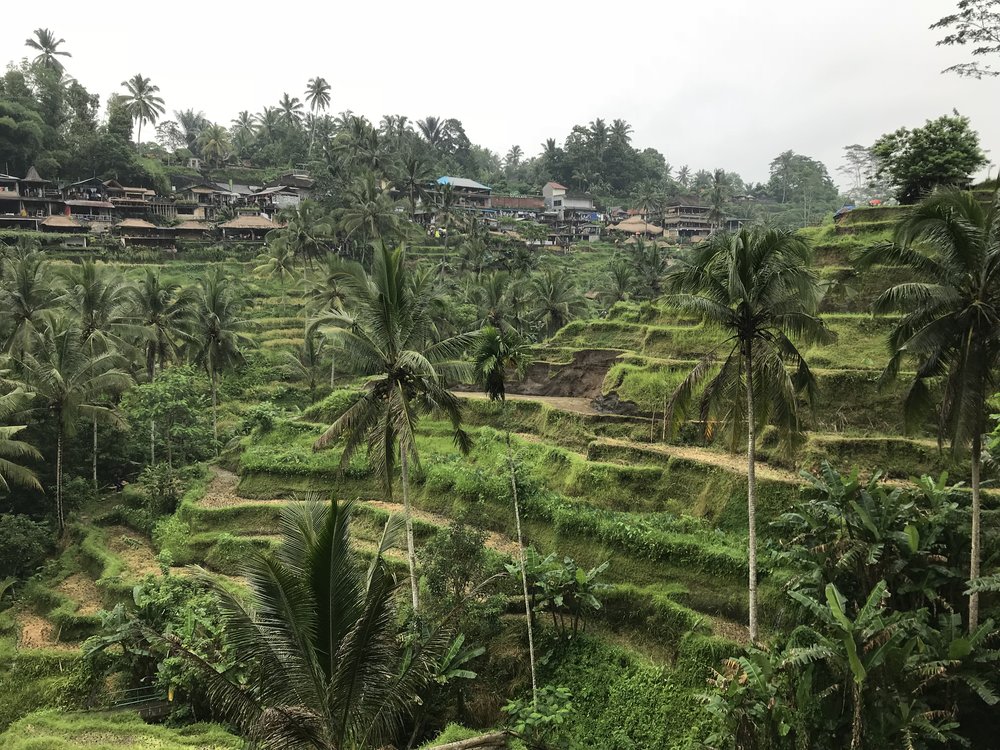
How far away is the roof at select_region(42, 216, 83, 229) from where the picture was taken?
65.8 meters

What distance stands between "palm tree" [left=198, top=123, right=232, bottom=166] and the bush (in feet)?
256

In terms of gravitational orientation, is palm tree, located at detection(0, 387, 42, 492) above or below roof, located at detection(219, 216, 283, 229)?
below

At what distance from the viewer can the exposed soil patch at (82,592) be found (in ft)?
80.4

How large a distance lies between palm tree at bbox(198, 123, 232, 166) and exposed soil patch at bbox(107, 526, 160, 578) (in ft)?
254

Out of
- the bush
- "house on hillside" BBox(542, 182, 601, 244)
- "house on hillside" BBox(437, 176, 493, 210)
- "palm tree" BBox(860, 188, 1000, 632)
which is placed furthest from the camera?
"house on hillside" BBox(542, 182, 601, 244)

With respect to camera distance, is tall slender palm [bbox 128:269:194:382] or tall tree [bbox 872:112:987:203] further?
tall slender palm [bbox 128:269:194:382]

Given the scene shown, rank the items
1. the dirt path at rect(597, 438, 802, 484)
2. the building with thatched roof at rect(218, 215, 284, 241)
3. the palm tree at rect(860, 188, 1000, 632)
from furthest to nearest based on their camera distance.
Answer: the building with thatched roof at rect(218, 215, 284, 241), the dirt path at rect(597, 438, 802, 484), the palm tree at rect(860, 188, 1000, 632)

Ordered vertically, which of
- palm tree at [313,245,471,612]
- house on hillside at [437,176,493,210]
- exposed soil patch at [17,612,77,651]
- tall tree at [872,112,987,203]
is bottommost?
exposed soil patch at [17,612,77,651]

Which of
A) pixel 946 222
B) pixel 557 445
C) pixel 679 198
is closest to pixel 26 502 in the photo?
pixel 557 445

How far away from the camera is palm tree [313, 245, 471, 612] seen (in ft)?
57.0

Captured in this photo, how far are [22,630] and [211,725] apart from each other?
12.3m

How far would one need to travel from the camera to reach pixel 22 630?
23.4 meters

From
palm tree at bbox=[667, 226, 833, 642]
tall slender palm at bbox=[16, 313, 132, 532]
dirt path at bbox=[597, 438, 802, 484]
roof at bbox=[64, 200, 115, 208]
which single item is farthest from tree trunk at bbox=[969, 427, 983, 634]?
roof at bbox=[64, 200, 115, 208]

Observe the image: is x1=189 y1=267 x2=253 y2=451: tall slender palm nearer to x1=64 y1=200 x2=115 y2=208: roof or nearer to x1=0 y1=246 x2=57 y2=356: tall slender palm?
x1=0 y1=246 x2=57 y2=356: tall slender palm
